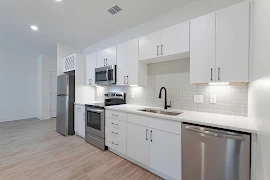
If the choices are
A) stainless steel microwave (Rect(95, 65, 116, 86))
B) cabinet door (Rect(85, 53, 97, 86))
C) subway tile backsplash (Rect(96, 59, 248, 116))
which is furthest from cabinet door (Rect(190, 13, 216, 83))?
cabinet door (Rect(85, 53, 97, 86))

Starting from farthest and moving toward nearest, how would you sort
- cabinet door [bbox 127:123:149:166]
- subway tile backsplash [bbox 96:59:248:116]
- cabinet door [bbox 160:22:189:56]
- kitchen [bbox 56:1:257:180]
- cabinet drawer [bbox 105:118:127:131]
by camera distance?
cabinet drawer [bbox 105:118:127:131], cabinet door [bbox 127:123:149:166], cabinet door [bbox 160:22:189:56], subway tile backsplash [bbox 96:59:248:116], kitchen [bbox 56:1:257:180]

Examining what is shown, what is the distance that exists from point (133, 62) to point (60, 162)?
7.45ft

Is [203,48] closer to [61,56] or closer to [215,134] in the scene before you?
[215,134]

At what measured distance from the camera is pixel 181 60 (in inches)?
92.0

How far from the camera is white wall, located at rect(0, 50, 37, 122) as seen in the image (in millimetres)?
5203

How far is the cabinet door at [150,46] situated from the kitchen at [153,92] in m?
0.02

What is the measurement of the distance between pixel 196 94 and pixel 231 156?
1034mm

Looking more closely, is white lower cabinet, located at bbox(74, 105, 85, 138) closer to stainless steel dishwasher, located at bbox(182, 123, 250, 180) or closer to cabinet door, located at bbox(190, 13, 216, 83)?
stainless steel dishwasher, located at bbox(182, 123, 250, 180)

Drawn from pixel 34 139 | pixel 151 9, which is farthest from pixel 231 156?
pixel 34 139

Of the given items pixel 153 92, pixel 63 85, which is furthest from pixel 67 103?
pixel 153 92

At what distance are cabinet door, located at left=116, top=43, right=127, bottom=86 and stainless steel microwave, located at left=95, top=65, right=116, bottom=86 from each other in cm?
11

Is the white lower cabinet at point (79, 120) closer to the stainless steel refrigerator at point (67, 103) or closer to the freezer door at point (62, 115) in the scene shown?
the stainless steel refrigerator at point (67, 103)

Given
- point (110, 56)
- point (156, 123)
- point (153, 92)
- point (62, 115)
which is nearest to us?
point (156, 123)

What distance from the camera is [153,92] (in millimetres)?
2730
